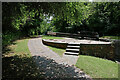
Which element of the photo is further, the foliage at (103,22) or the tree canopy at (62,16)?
the foliage at (103,22)

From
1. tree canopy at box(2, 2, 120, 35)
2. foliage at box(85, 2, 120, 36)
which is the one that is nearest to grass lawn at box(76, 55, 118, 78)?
tree canopy at box(2, 2, 120, 35)

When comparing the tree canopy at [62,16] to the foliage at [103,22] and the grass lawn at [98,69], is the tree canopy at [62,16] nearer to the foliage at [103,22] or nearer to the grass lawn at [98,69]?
the foliage at [103,22]

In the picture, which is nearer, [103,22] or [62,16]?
[62,16]

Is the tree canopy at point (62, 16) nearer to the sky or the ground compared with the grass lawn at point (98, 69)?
nearer to the sky

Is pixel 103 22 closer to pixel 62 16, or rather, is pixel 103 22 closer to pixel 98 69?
pixel 62 16

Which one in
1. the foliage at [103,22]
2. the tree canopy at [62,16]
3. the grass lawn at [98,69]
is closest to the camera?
the grass lawn at [98,69]

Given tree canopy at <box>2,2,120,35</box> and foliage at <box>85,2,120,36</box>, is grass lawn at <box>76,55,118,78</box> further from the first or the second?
foliage at <box>85,2,120,36</box>

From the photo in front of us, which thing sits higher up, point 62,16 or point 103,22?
point 103,22

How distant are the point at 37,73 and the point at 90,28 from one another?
17.6 meters

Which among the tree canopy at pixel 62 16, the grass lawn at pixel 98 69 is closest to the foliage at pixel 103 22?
the tree canopy at pixel 62 16

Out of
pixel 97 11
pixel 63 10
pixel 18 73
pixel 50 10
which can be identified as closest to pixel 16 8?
pixel 50 10

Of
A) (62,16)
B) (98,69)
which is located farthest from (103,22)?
(98,69)

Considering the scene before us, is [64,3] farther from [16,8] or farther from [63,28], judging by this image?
[63,28]

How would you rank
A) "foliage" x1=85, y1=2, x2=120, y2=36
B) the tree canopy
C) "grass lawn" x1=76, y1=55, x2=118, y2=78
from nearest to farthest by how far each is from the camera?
"grass lawn" x1=76, y1=55, x2=118, y2=78 < the tree canopy < "foliage" x1=85, y1=2, x2=120, y2=36
